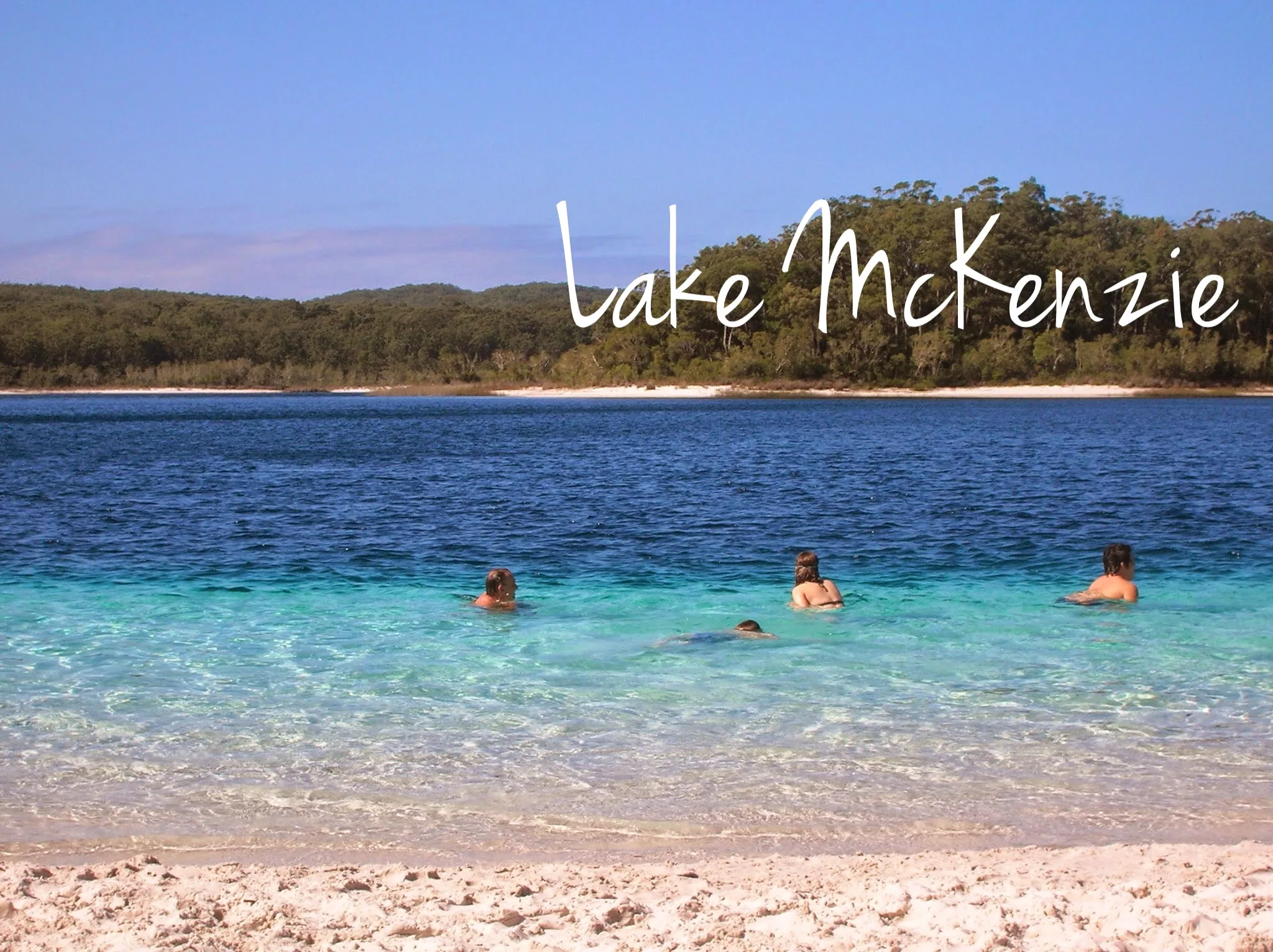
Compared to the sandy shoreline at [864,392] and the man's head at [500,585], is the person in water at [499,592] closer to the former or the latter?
the man's head at [500,585]

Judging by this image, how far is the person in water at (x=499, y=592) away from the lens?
14398 millimetres

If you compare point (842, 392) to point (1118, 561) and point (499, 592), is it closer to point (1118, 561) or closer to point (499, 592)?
point (1118, 561)

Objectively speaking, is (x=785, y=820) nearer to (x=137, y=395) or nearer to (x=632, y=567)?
(x=632, y=567)

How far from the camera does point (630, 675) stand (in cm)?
1116

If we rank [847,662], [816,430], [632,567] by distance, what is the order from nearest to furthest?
1. [847,662]
2. [632,567]
3. [816,430]

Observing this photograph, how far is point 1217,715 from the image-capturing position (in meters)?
9.55

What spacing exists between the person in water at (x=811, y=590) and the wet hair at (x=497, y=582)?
11.4 feet

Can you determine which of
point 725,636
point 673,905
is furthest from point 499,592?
point 673,905

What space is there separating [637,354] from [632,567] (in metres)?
131

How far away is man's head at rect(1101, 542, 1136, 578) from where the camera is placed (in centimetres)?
1445

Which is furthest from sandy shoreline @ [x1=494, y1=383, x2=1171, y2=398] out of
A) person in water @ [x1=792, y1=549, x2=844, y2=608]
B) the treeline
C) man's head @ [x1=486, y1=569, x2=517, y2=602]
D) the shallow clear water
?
man's head @ [x1=486, y1=569, x2=517, y2=602]

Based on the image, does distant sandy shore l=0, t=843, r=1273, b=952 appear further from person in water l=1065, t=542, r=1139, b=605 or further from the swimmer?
person in water l=1065, t=542, r=1139, b=605

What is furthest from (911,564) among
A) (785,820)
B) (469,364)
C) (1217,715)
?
(469,364)

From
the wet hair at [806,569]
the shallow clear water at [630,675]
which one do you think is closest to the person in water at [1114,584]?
the shallow clear water at [630,675]
